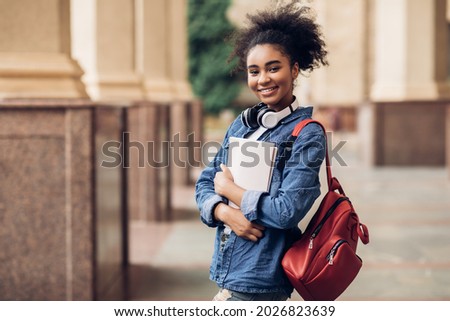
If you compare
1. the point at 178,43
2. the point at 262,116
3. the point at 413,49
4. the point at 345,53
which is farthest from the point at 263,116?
the point at 345,53

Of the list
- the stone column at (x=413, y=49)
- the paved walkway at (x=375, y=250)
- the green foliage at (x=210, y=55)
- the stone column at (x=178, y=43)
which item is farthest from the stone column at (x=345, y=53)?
the green foliage at (x=210, y=55)

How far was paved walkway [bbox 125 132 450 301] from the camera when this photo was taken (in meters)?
5.72

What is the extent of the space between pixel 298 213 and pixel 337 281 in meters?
0.24

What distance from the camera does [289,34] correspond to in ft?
7.73

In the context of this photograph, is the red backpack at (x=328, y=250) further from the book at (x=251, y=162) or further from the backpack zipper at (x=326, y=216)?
the book at (x=251, y=162)

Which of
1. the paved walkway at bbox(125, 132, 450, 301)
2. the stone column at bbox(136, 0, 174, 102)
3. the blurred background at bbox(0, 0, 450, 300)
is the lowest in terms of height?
the paved walkway at bbox(125, 132, 450, 301)

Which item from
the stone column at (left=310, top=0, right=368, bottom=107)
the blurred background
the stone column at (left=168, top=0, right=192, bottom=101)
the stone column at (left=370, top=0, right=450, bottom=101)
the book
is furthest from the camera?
the stone column at (left=310, top=0, right=368, bottom=107)

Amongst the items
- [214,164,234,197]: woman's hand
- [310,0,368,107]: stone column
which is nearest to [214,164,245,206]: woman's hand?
[214,164,234,197]: woman's hand

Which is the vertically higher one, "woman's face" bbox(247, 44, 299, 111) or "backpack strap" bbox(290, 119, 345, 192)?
"woman's face" bbox(247, 44, 299, 111)

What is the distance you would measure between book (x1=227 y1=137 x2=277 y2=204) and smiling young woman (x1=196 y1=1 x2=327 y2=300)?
3 cm

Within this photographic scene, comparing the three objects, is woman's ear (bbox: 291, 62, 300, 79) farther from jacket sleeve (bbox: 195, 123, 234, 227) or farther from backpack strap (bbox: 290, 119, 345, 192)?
jacket sleeve (bbox: 195, 123, 234, 227)

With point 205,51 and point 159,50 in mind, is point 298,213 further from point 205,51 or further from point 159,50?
point 205,51

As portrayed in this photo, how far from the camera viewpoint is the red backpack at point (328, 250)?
2275mm

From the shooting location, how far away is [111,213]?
5941 mm
